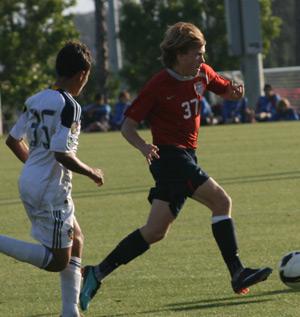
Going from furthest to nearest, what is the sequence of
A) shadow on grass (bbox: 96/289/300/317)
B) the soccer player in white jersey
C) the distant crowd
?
the distant crowd → shadow on grass (bbox: 96/289/300/317) → the soccer player in white jersey

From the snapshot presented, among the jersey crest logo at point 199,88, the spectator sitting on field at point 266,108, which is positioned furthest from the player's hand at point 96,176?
the spectator sitting on field at point 266,108

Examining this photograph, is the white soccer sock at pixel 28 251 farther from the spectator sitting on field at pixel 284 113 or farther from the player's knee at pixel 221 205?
the spectator sitting on field at pixel 284 113

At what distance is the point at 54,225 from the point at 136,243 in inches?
53.2

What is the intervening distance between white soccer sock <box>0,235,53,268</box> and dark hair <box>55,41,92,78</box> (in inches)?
37.8

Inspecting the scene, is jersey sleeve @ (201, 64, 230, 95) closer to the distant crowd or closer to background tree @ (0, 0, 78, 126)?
the distant crowd

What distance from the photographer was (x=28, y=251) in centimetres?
678

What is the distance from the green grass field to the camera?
7.55 meters

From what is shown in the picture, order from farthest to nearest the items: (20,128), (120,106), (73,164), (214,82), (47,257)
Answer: (120,106) < (214,82) < (20,128) < (47,257) < (73,164)

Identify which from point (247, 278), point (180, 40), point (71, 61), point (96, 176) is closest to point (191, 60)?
point (180, 40)

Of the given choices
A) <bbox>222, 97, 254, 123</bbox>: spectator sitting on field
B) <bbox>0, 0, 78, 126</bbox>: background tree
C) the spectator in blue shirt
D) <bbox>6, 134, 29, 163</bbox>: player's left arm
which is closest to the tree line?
<bbox>0, 0, 78, 126</bbox>: background tree

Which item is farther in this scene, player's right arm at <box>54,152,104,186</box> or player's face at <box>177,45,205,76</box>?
player's face at <box>177,45,205,76</box>

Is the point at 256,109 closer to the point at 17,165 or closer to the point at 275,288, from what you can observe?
the point at 17,165

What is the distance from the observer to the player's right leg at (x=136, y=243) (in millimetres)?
7824

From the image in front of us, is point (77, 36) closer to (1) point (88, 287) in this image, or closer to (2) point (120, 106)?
(2) point (120, 106)
